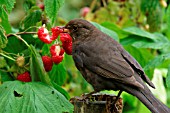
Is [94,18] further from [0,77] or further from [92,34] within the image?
Answer: [0,77]

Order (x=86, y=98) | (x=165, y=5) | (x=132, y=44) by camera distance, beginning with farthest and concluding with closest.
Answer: (x=165, y=5), (x=132, y=44), (x=86, y=98)

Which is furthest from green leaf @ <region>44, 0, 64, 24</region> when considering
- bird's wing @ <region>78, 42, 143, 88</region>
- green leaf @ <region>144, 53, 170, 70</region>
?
green leaf @ <region>144, 53, 170, 70</region>

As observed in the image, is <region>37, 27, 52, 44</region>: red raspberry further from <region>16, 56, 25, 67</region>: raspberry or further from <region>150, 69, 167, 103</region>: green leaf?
<region>150, 69, 167, 103</region>: green leaf

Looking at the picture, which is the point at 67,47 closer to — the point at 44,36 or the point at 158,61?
the point at 44,36

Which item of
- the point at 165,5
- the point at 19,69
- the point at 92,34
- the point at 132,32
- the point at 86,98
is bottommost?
the point at 86,98

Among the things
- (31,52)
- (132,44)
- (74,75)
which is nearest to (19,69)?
(31,52)

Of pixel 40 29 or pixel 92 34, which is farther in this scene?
pixel 92 34
